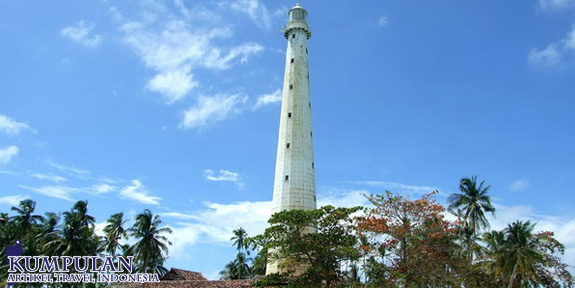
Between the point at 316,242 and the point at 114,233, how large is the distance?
30.3 m

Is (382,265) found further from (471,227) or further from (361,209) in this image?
(471,227)

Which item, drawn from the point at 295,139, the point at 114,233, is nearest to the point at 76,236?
the point at 114,233

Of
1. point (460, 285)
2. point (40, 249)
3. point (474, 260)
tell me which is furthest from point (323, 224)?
point (40, 249)

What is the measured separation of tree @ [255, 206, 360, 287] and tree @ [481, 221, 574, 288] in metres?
11.9

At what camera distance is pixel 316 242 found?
29.8m

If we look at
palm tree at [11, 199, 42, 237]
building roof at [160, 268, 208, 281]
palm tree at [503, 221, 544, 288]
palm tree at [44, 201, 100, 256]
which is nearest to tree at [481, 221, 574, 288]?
palm tree at [503, 221, 544, 288]

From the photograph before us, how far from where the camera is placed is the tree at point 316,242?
29.0 metres

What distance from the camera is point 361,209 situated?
101 feet

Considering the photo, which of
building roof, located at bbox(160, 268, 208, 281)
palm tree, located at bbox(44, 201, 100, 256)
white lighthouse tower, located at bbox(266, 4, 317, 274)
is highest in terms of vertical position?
white lighthouse tower, located at bbox(266, 4, 317, 274)

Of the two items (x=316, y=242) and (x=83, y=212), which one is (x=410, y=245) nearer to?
(x=316, y=242)

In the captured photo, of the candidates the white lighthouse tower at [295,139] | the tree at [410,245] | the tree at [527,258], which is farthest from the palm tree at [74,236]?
the tree at [527,258]

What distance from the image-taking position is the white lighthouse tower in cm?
3959

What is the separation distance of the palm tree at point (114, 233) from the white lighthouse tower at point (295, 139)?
69.4 feet

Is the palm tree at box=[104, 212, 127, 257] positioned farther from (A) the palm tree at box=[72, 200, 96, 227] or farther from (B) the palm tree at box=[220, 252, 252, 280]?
(B) the palm tree at box=[220, 252, 252, 280]
